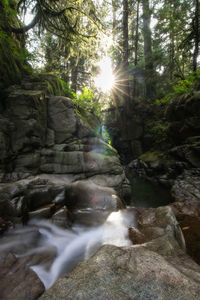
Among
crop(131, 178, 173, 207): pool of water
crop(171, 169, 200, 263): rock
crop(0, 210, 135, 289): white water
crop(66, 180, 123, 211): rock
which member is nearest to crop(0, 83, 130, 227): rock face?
crop(66, 180, 123, 211): rock

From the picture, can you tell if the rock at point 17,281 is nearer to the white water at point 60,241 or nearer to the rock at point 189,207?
the white water at point 60,241

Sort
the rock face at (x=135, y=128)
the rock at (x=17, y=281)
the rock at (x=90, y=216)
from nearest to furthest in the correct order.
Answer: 1. the rock at (x=17, y=281)
2. the rock at (x=90, y=216)
3. the rock face at (x=135, y=128)

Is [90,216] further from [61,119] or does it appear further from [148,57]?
[148,57]

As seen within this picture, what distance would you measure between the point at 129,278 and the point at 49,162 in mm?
5199

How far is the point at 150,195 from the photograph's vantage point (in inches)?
341

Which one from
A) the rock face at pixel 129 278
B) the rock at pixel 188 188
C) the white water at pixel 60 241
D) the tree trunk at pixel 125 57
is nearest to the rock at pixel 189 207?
the rock at pixel 188 188

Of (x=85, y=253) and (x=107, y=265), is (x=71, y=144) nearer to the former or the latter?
(x=85, y=253)

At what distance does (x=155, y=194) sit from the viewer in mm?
8789

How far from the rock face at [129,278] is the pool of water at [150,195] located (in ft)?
17.6

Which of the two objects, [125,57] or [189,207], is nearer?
[189,207]

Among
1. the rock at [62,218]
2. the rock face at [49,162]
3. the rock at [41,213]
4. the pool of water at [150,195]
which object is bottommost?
the pool of water at [150,195]

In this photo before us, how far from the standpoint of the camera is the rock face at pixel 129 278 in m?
1.42

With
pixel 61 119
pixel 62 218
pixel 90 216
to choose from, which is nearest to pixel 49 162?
pixel 61 119

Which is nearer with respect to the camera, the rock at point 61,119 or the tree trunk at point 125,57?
the rock at point 61,119
